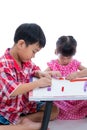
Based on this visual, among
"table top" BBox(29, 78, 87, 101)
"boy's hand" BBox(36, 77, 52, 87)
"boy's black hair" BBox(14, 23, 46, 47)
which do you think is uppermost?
"boy's black hair" BBox(14, 23, 46, 47)

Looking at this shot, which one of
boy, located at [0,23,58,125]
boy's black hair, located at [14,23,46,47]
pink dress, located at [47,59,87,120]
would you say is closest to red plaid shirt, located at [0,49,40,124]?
boy, located at [0,23,58,125]

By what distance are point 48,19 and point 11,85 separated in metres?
0.83

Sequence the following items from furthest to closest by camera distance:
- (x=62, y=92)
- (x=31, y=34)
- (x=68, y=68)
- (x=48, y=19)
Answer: (x=48, y=19) → (x=68, y=68) → (x=31, y=34) → (x=62, y=92)

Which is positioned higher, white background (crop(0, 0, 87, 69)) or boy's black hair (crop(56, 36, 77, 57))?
white background (crop(0, 0, 87, 69))

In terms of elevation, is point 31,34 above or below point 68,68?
above

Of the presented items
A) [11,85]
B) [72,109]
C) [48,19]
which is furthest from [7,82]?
[48,19]

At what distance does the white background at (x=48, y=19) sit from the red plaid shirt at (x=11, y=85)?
557mm

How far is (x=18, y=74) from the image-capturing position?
1137 mm

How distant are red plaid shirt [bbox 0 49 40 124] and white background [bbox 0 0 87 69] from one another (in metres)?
0.56

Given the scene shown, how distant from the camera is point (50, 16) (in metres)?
1.74

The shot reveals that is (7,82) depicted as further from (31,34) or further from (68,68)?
(68,68)

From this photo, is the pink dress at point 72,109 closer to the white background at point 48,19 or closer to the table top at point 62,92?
the table top at point 62,92

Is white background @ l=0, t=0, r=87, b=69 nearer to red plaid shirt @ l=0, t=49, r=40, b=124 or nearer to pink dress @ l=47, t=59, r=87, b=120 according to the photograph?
pink dress @ l=47, t=59, r=87, b=120

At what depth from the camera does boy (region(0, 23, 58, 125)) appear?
1025 millimetres
